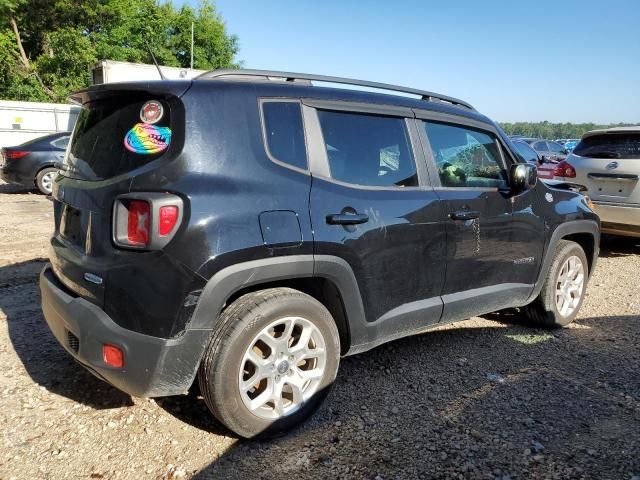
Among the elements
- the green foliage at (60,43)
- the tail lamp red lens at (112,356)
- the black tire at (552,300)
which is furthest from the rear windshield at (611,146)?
the green foliage at (60,43)

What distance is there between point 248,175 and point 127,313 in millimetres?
863

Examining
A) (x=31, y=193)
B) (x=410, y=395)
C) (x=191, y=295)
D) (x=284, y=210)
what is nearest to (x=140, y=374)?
(x=191, y=295)

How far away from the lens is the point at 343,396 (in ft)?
10.9

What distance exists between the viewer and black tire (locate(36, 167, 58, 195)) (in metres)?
11.7

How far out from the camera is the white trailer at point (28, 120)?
18188mm

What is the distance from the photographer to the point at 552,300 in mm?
4500

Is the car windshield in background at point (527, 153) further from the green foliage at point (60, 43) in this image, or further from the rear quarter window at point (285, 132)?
the green foliage at point (60, 43)

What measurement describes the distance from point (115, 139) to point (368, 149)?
1.42 metres

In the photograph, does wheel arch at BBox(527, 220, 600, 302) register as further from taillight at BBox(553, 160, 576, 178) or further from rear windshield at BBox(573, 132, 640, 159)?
taillight at BBox(553, 160, 576, 178)

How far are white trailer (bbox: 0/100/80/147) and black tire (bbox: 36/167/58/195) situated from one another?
24.0ft

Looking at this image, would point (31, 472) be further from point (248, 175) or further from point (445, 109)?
point (445, 109)

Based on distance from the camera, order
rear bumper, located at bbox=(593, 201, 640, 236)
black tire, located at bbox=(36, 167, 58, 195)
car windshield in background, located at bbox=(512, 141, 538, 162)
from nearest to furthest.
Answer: rear bumper, located at bbox=(593, 201, 640, 236) → black tire, located at bbox=(36, 167, 58, 195) → car windshield in background, located at bbox=(512, 141, 538, 162)

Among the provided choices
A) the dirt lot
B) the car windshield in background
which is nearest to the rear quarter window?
the dirt lot

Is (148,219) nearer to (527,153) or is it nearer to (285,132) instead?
(285,132)
